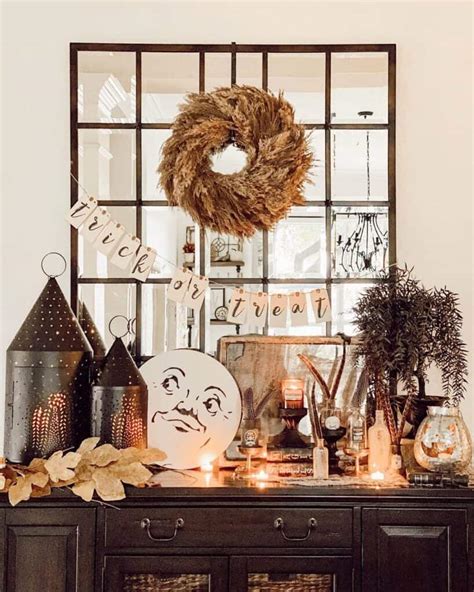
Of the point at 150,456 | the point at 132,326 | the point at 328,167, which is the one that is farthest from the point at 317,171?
the point at 150,456

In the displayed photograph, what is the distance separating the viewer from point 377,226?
112 inches

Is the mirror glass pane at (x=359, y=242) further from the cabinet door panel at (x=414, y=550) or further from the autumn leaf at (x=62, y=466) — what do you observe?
the autumn leaf at (x=62, y=466)

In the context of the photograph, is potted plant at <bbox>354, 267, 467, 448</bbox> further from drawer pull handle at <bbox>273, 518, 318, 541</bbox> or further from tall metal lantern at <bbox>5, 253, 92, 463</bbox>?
tall metal lantern at <bbox>5, 253, 92, 463</bbox>

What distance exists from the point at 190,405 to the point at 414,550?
0.84 meters

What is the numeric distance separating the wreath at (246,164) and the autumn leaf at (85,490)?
0.94 m

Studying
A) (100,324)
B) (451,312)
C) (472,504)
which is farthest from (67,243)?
(472,504)

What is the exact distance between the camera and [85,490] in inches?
90.5

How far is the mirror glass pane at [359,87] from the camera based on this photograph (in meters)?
2.84

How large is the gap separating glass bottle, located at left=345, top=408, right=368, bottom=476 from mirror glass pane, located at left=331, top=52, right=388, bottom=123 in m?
1.01

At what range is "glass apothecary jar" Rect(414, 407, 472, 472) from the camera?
246cm

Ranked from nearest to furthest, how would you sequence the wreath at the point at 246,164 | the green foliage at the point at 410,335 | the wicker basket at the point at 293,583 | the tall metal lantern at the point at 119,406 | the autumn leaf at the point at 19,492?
1. the autumn leaf at the point at 19,492
2. the wicker basket at the point at 293,583
3. the tall metal lantern at the point at 119,406
4. the green foliage at the point at 410,335
5. the wreath at the point at 246,164

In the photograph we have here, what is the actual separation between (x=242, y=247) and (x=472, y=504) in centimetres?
111

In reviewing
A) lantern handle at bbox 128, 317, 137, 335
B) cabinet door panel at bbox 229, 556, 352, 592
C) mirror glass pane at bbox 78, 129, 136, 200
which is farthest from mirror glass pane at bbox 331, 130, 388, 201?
cabinet door panel at bbox 229, 556, 352, 592

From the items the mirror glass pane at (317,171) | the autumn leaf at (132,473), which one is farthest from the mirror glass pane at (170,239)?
the autumn leaf at (132,473)
